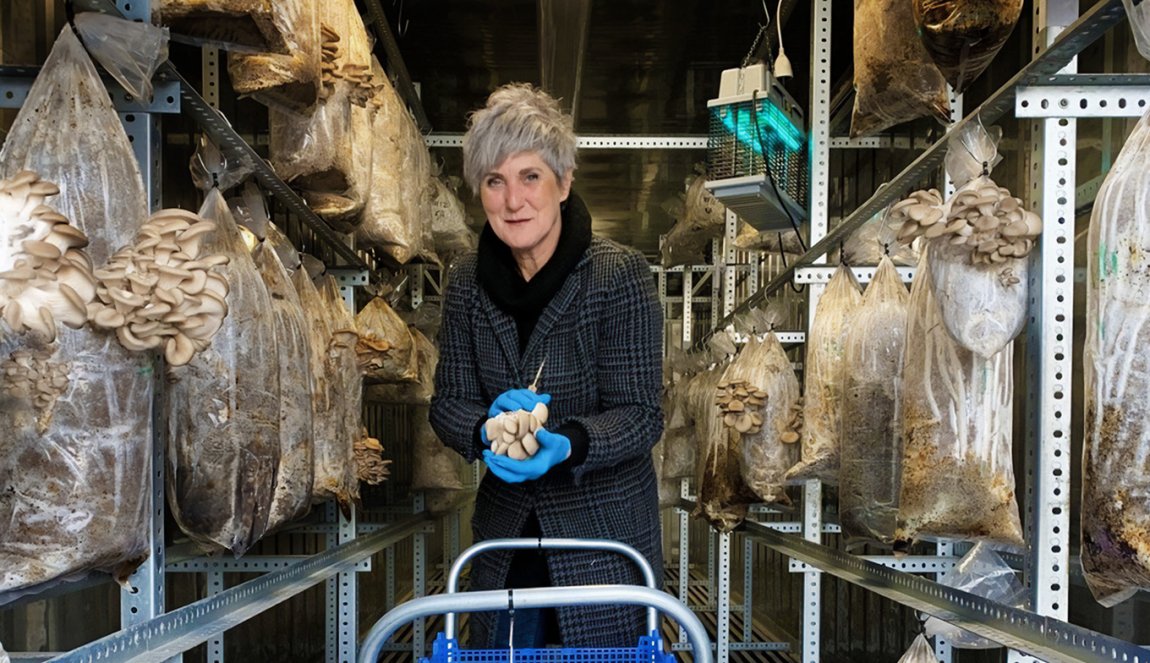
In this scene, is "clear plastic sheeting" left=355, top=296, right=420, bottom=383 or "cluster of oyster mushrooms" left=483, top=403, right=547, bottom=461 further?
"clear plastic sheeting" left=355, top=296, right=420, bottom=383

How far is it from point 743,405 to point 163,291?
2.40 metres

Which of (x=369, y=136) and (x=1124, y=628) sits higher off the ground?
(x=369, y=136)

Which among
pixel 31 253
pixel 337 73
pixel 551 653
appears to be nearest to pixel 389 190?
pixel 337 73

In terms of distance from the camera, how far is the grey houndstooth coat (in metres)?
1.96

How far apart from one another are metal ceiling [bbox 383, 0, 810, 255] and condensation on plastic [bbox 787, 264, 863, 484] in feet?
4.58

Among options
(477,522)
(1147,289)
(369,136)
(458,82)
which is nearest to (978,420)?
(1147,289)

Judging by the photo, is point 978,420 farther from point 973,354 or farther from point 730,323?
point 730,323

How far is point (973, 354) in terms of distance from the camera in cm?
180

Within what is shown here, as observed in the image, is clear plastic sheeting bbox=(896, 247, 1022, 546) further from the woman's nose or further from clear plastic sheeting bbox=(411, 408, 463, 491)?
clear plastic sheeting bbox=(411, 408, 463, 491)

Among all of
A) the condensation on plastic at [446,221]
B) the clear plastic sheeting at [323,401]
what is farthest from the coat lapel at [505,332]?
the condensation on plastic at [446,221]

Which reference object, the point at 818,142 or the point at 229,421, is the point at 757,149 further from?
the point at 229,421

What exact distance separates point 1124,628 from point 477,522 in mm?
1596

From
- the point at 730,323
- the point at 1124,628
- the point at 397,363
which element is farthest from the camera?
the point at 730,323

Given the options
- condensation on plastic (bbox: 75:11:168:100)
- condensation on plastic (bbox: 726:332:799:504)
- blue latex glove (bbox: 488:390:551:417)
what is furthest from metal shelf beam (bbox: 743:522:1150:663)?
condensation on plastic (bbox: 75:11:168:100)
